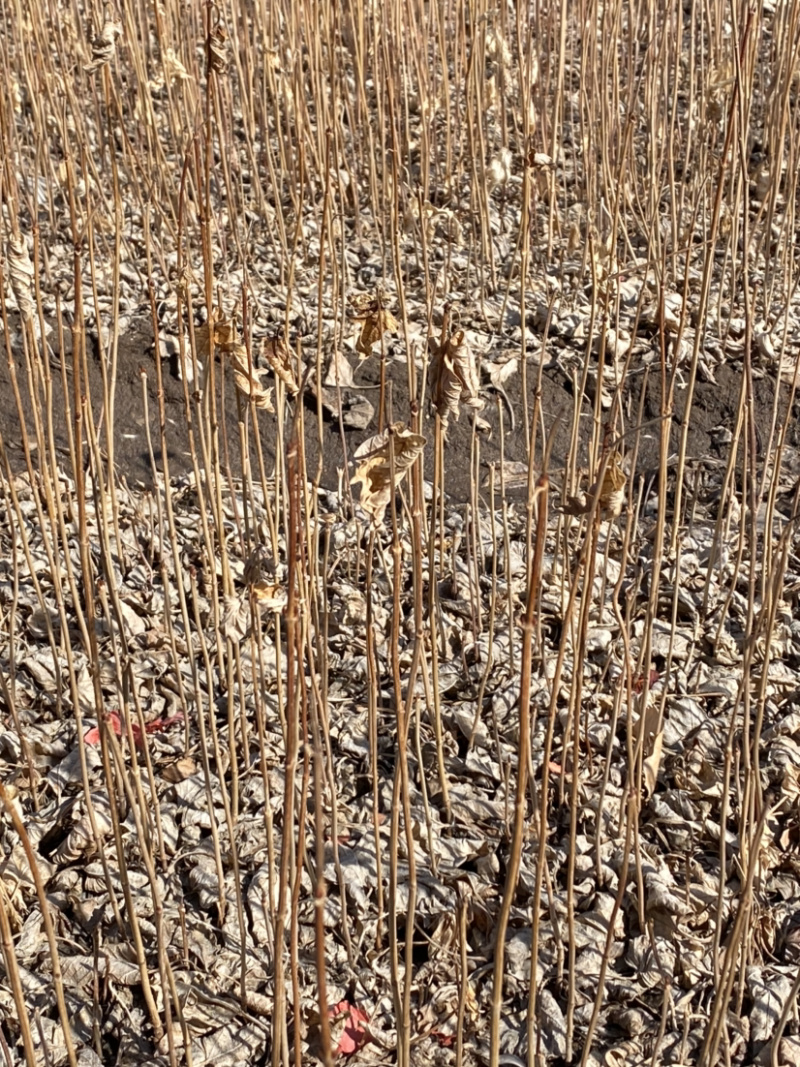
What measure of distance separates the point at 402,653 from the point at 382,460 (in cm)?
86

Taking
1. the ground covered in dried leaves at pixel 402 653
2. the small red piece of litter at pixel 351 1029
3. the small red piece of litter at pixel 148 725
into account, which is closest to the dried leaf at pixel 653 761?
the ground covered in dried leaves at pixel 402 653

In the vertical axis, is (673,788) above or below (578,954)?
above

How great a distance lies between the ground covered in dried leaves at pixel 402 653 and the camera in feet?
4.25

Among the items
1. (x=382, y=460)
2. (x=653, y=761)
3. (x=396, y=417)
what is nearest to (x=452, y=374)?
(x=382, y=460)

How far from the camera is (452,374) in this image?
49.5 inches

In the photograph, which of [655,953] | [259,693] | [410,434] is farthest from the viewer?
[259,693]

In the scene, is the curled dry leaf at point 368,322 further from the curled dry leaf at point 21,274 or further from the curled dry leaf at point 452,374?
the curled dry leaf at point 21,274

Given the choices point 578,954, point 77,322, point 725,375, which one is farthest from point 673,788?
point 725,375

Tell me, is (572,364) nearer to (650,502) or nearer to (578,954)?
(650,502)

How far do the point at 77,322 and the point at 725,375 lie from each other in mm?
2059

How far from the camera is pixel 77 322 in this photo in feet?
4.10

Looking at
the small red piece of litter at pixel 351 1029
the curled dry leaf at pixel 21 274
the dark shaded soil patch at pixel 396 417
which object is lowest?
the small red piece of litter at pixel 351 1029

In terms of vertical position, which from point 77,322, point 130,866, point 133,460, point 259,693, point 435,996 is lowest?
point 435,996

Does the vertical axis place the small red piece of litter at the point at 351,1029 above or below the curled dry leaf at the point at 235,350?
below
